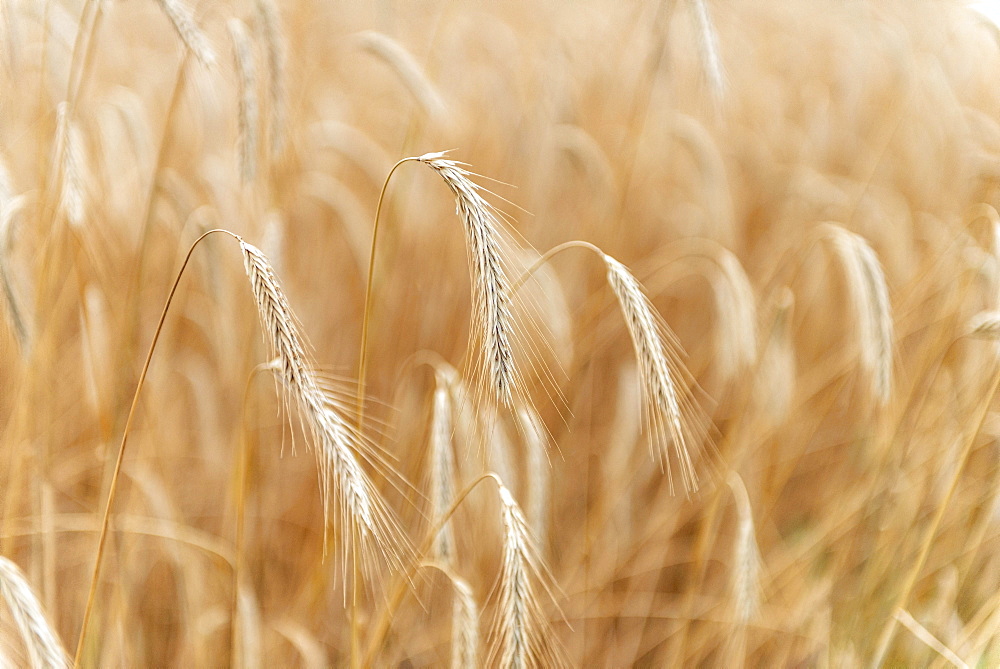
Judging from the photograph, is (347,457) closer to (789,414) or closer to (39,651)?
(39,651)

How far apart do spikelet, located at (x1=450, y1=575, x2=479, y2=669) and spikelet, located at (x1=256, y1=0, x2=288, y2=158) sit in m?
0.89

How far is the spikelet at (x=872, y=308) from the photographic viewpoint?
121 centimetres

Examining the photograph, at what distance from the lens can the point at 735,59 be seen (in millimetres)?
3799

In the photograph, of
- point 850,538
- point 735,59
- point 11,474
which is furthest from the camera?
point 735,59

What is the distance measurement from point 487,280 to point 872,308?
2.80 ft

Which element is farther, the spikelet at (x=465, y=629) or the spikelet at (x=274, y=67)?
the spikelet at (x=274, y=67)

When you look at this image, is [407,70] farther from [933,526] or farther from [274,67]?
[933,526]

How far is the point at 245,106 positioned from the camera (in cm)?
115

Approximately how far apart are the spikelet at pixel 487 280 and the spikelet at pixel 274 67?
0.60 m

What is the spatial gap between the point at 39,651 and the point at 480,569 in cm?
114

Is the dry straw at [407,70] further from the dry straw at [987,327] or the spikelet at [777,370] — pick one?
the dry straw at [987,327]

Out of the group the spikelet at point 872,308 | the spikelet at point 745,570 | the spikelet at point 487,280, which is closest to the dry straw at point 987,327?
the spikelet at point 872,308

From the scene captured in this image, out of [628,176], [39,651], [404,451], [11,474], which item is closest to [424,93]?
[628,176]

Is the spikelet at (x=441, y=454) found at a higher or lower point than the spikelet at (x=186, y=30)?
lower
